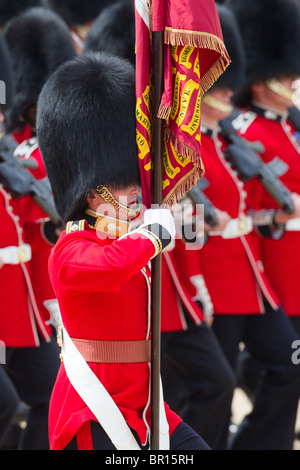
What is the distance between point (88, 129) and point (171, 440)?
2.81ft

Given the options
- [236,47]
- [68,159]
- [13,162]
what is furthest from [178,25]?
[236,47]

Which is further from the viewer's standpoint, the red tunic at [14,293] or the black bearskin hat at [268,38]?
the black bearskin hat at [268,38]

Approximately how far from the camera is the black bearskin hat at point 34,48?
463 cm

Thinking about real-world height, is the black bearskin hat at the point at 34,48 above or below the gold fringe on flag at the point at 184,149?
below

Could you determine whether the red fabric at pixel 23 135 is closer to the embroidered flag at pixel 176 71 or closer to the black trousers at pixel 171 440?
the embroidered flag at pixel 176 71

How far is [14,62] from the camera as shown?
4684mm

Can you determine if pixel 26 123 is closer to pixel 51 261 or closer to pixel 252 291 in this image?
pixel 252 291

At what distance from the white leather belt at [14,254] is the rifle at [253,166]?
1034 mm

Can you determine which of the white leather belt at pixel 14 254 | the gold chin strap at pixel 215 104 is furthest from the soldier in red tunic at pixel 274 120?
the white leather belt at pixel 14 254

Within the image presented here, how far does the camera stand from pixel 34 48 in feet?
15.4

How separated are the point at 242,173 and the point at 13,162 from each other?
3.41 feet

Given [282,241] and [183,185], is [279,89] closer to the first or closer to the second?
[282,241]

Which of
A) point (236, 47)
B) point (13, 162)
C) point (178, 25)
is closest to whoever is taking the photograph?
point (178, 25)

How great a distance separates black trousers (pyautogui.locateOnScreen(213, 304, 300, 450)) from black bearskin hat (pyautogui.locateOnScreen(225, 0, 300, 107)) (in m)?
1.27
